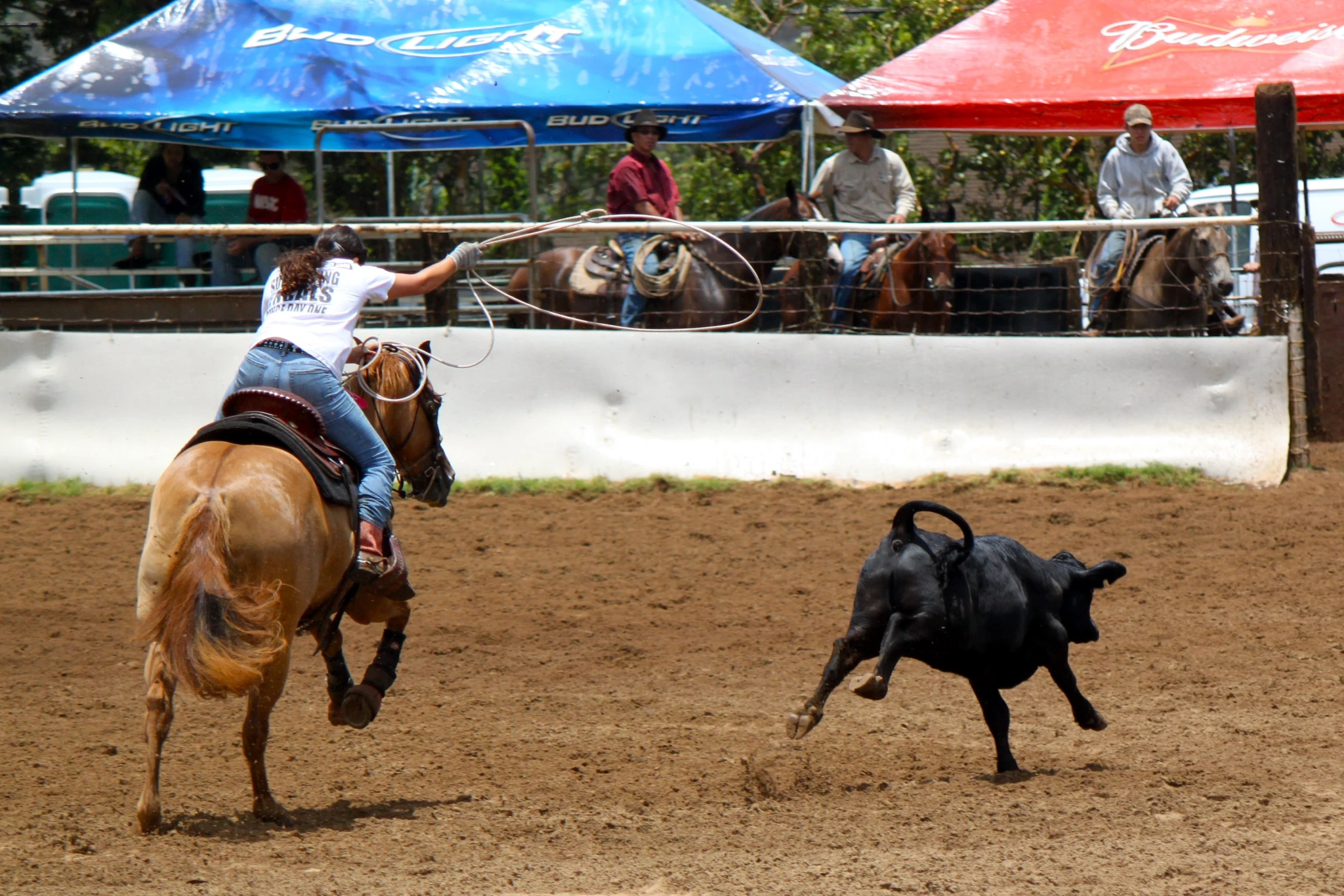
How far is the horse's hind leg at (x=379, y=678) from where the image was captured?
5.33 meters

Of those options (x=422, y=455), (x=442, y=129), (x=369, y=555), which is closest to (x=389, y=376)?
(x=422, y=455)

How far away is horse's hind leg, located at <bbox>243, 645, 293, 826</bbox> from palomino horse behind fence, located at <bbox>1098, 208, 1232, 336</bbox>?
22.5 ft

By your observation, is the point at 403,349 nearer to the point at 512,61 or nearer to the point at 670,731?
the point at 670,731

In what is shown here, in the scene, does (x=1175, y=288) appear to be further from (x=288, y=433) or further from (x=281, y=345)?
(x=288, y=433)

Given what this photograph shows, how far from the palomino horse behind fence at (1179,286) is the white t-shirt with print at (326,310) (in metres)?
6.15

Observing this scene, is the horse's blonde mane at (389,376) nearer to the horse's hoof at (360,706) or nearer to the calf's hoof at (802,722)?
the horse's hoof at (360,706)

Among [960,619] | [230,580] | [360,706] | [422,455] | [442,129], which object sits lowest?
[360,706]

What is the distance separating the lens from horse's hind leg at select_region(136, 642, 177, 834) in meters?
4.55

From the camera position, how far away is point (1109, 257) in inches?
416

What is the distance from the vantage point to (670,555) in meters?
8.56

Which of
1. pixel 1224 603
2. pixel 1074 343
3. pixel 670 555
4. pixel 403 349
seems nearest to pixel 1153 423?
pixel 1074 343

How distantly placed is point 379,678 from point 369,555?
525 mm

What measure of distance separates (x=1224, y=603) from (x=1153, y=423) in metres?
2.47

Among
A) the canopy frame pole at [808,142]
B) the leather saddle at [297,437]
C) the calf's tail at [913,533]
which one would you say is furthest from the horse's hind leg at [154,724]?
the canopy frame pole at [808,142]
